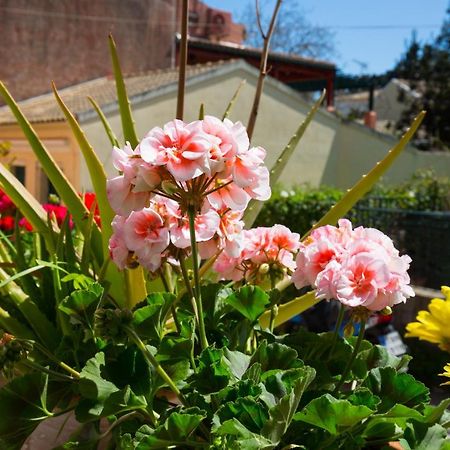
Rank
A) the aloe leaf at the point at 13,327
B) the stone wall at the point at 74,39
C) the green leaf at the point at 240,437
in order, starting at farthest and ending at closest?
the stone wall at the point at 74,39 < the aloe leaf at the point at 13,327 < the green leaf at the point at 240,437

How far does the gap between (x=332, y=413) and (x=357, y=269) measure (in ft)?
0.77

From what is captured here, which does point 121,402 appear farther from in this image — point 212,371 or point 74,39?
point 74,39

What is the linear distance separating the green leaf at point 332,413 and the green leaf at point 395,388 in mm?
143

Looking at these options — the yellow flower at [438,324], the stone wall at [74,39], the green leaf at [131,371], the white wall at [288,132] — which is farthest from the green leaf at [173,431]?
the stone wall at [74,39]

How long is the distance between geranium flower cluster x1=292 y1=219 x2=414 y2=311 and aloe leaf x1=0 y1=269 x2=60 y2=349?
0.56 m

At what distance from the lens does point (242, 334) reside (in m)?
1.18

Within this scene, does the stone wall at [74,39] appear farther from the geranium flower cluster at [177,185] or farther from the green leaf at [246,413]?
the green leaf at [246,413]

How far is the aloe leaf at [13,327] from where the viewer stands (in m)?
1.35

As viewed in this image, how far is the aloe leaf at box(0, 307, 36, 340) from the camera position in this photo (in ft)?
4.43

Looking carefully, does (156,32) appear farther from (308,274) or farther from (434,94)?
(308,274)

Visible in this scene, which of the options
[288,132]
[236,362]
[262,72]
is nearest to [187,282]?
[236,362]

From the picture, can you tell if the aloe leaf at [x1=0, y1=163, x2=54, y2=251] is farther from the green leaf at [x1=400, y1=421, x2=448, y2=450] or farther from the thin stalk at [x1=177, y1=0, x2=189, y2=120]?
the green leaf at [x1=400, y1=421, x2=448, y2=450]

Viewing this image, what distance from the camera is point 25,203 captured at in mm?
1546

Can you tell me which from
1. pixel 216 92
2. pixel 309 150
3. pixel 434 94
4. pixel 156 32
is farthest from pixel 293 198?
pixel 434 94
